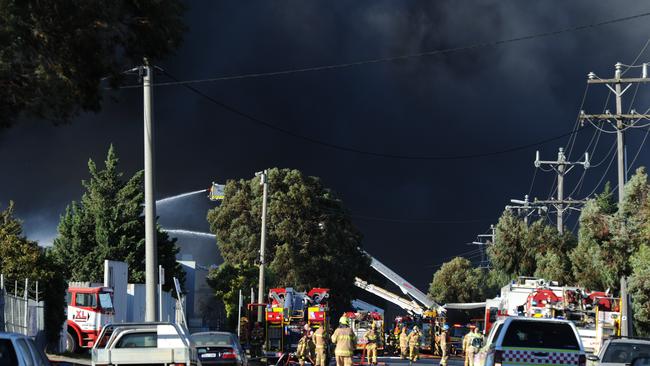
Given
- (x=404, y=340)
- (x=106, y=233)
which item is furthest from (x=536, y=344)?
(x=106, y=233)

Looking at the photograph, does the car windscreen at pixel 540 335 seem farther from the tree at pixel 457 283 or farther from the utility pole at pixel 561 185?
the tree at pixel 457 283

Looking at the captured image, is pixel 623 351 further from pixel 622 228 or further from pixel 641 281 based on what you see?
pixel 622 228

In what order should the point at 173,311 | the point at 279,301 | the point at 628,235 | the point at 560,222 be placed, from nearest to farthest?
1. the point at 628,235
2. the point at 279,301
3. the point at 173,311
4. the point at 560,222

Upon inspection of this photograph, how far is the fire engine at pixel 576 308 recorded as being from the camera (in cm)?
3592

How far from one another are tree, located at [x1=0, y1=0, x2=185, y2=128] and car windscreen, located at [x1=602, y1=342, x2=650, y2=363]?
36.4 feet

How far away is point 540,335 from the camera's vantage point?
2094cm

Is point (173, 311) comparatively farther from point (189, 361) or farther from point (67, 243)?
point (189, 361)

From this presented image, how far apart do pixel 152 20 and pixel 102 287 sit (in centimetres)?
2561

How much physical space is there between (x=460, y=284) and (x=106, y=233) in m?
53.6

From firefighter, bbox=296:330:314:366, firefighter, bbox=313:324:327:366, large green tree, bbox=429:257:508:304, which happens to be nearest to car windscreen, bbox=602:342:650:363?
firefighter, bbox=313:324:327:366

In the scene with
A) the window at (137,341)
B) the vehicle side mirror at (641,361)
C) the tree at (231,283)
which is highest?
the tree at (231,283)

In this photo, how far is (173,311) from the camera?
54.5 m

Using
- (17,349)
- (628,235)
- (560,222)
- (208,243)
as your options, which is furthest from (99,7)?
(208,243)

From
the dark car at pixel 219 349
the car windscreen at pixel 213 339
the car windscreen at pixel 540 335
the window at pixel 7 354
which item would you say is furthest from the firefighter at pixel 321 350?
the window at pixel 7 354
